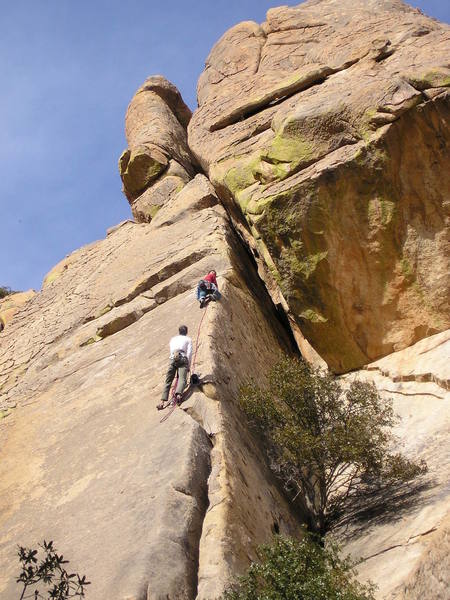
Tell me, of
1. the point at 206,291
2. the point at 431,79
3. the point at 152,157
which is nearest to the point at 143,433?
the point at 206,291

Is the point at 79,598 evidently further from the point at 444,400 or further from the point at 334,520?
the point at 444,400

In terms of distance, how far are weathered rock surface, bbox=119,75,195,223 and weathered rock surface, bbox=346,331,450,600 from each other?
11083 millimetres

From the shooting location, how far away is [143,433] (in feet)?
30.9

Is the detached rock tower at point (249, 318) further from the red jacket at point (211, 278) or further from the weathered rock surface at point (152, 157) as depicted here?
the weathered rock surface at point (152, 157)

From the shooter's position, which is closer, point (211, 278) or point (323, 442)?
point (323, 442)

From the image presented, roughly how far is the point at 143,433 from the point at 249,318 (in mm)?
4606

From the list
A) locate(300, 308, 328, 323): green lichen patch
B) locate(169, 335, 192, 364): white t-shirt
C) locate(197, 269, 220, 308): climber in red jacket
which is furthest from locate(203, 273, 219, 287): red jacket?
locate(169, 335, 192, 364): white t-shirt

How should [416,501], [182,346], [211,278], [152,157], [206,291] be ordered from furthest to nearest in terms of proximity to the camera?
[152,157] < [211,278] < [206,291] < [182,346] < [416,501]

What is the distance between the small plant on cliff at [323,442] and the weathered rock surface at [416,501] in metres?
0.36

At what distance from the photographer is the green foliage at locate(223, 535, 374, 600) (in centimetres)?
630

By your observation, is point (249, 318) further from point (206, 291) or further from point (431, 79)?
point (431, 79)

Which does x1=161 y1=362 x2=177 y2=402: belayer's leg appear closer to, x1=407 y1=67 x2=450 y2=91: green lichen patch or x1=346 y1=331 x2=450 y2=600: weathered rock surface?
x1=346 y1=331 x2=450 y2=600: weathered rock surface

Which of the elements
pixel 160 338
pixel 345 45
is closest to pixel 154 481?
pixel 160 338

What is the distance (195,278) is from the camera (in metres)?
14.4
